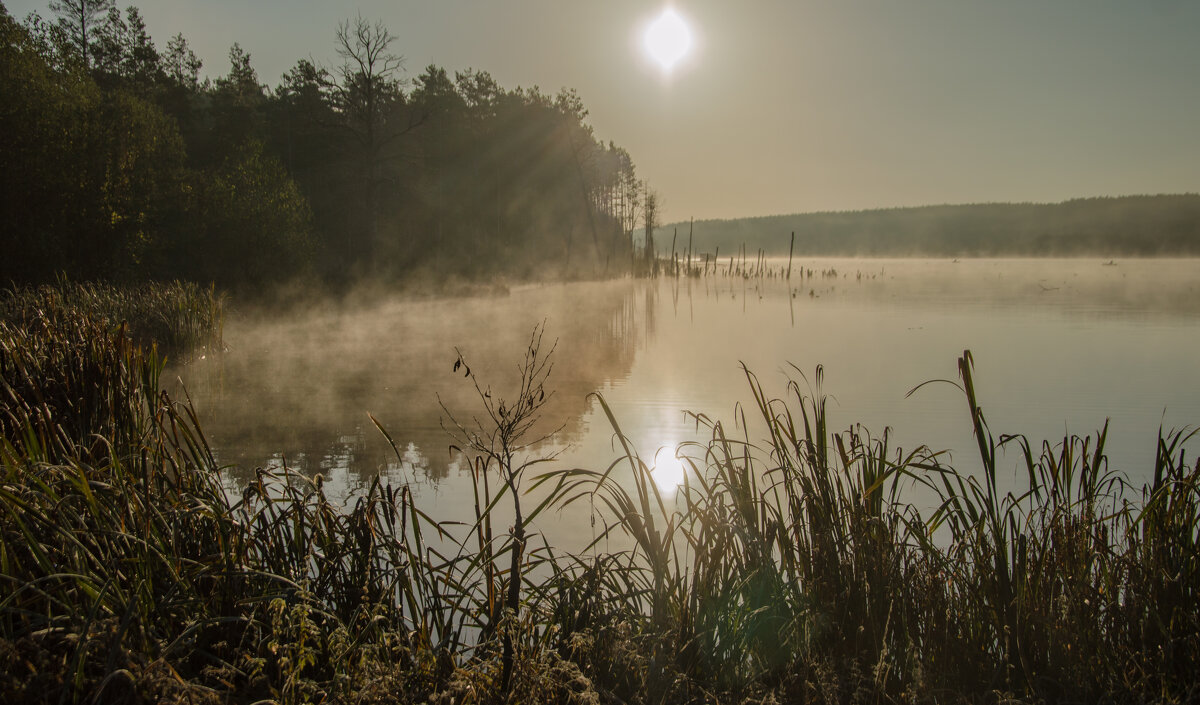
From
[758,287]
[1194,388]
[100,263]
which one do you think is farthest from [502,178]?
[1194,388]

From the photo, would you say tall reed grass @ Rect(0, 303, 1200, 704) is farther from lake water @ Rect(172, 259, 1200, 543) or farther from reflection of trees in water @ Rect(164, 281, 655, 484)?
lake water @ Rect(172, 259, 1200, 543)

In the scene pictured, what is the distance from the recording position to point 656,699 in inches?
88.7

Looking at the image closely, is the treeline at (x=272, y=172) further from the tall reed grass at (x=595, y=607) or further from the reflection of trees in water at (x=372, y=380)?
the tall reed grass at (x=595, y=607)

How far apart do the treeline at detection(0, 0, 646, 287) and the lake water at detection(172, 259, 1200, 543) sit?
269 inches

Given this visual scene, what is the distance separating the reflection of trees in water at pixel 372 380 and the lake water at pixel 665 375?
0.14ft

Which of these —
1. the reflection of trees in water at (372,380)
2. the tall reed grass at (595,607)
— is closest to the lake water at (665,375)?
the reflection of trees in water at (372,380)

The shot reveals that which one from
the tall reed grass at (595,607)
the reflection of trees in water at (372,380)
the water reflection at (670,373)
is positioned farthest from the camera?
the water reflection at (670,373)

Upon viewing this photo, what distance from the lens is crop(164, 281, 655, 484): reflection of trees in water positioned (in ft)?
22.7

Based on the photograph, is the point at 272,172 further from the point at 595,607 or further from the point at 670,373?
the point at 595,607

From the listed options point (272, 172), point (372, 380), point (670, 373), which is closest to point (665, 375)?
point (670, 373)

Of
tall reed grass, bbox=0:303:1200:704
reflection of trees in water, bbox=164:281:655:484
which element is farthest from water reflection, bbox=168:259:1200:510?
tall reed grass, bbox=0:303:1200:704

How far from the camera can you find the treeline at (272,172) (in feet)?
74.7

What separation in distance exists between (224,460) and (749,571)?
209 inches

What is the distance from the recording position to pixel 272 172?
2997 centimetres
